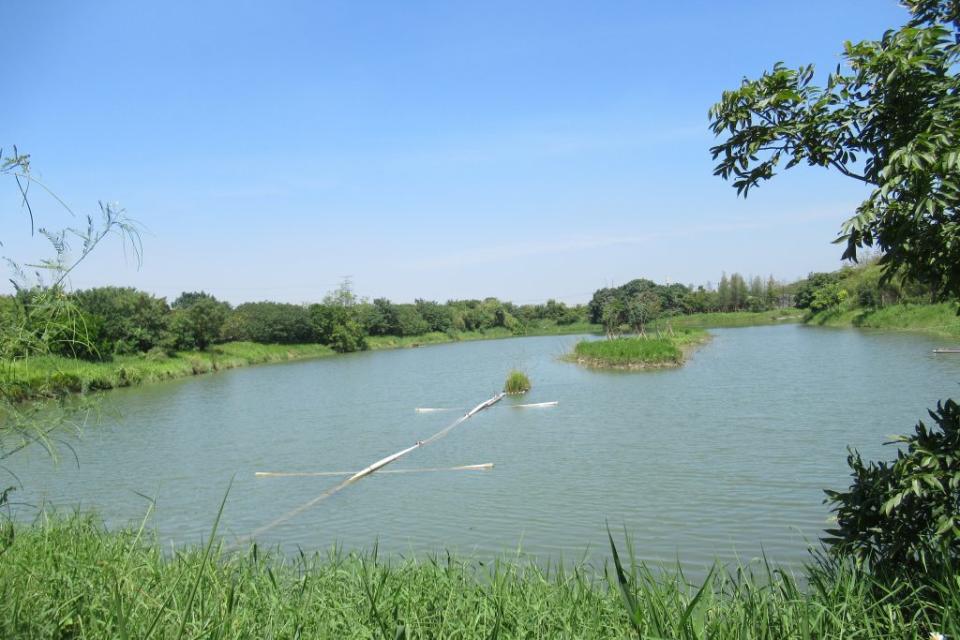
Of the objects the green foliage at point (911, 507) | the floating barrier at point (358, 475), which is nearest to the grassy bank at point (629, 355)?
the floating barrier at point (358, 475)

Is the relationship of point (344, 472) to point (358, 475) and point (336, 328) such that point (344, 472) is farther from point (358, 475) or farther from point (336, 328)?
point (336, 328)

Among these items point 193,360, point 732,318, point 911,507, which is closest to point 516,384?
point 911,507

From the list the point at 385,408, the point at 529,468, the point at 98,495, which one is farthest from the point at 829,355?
the point at 98,495

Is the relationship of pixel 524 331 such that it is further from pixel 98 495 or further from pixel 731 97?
pixel 731 97

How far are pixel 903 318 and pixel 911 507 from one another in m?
46.1

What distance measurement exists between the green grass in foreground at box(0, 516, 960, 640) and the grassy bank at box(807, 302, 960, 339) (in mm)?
30332

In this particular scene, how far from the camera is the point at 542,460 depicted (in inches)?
545

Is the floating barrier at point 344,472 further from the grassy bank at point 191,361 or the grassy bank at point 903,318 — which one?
the grassy bank at point 903,318

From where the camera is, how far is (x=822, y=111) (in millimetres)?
3824

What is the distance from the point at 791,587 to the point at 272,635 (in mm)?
2930

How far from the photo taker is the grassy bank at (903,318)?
3538 centimetres

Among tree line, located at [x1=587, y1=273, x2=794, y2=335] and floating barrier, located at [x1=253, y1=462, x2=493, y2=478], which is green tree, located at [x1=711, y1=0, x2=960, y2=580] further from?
tree line, located at [x1=587, y1=273, x2=794, y2=335]

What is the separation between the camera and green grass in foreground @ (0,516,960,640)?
342 cm

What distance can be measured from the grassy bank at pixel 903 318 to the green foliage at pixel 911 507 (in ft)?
98.7
